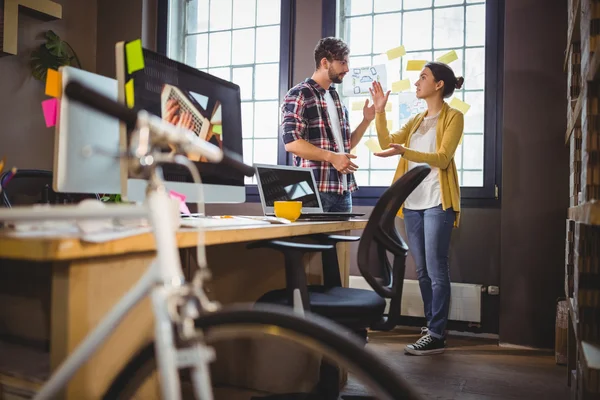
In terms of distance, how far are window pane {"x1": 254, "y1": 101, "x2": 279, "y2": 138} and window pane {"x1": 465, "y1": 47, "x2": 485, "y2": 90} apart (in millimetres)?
1315

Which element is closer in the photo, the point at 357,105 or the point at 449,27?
the point at 449,27

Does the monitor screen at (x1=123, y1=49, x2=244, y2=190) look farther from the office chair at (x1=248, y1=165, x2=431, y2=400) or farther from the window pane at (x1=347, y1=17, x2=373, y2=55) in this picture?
the window pane at (x1=347, y1=17, x2=373, y2=55)

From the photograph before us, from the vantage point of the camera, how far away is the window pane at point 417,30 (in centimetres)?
342

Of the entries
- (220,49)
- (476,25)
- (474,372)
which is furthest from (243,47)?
(474,372)

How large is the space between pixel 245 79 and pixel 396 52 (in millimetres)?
1135

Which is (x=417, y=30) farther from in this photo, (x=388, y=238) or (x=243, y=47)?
(x=388, y=238)

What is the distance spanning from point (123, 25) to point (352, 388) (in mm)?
3289

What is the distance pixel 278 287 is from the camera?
1.98 metres

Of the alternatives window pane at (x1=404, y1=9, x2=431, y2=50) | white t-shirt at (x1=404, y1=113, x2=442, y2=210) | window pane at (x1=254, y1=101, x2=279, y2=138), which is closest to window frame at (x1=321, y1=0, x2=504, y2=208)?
window pane at (x1=404, y1=9, x2=431, y2=50)

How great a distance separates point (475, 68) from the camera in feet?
10.8

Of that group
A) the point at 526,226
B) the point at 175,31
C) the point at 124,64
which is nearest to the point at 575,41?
the point at 526,226

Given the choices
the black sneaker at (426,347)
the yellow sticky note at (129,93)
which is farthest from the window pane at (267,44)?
the yellow sticky note at (129,93)

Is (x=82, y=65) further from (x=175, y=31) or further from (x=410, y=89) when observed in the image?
(x=410, y=89)

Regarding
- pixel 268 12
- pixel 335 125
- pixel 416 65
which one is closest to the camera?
pixel 335 125
